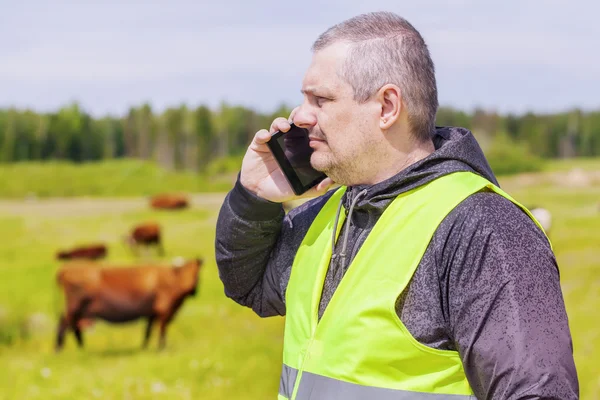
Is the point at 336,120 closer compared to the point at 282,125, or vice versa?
the point at 336,120

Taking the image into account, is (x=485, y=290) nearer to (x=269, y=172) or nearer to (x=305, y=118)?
(x=305, y=118)

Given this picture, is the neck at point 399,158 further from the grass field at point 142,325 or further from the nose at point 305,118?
the grass field at point 142,325

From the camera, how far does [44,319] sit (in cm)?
1155

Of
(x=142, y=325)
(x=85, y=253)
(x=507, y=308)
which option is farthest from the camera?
(x=85, y=253)

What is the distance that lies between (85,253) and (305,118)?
38.7 feet

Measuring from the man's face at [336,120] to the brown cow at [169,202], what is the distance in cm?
1355

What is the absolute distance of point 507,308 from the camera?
1473 mm

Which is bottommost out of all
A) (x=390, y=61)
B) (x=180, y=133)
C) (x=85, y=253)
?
(x=85, y=253)

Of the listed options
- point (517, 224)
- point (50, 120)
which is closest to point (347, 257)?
point (517, 224)

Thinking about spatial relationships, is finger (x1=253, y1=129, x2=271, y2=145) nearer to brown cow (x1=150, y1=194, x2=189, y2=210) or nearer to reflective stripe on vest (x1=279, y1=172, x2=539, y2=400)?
reflective stripe on vest (x1=279, y1=172, x2=539, y2=400)

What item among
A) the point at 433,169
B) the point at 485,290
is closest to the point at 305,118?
the point at 433,169

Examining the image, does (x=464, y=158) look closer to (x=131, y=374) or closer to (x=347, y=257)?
(x=347, y=257)

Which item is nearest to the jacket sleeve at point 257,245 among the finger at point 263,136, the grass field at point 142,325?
the finger at point 263,136

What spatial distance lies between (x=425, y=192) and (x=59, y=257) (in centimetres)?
1203
